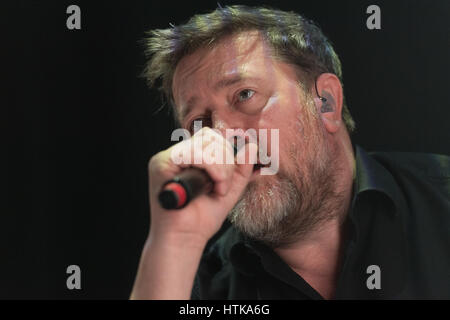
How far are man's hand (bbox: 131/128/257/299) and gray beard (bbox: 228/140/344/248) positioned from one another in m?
0.17

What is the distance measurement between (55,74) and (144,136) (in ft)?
0.95

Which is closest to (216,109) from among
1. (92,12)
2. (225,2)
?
(225,2)

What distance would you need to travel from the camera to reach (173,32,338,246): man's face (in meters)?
1.05

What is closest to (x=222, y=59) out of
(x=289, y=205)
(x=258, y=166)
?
(x=258, y=166)

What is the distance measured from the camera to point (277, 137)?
1.05 meters

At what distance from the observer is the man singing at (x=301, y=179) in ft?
3.36

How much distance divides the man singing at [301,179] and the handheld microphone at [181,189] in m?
0.30

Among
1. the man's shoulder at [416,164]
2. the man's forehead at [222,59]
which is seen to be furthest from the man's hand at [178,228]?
the man's shoulder at [416,164]

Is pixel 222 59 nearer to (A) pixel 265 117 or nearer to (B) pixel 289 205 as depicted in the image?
(A) pixel 265 117

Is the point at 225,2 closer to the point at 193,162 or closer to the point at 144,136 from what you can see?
the point at 144,136

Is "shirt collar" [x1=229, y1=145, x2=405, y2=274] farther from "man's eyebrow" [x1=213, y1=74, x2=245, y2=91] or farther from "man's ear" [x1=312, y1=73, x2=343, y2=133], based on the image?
"man's eyebrow" [x1=213, y1=74, x2=245, y2=91]

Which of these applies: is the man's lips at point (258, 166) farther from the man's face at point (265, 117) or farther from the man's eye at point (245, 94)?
the man's eye at point (245, 94)

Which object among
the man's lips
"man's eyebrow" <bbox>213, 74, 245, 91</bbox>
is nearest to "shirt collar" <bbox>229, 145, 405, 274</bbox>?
the man's lips

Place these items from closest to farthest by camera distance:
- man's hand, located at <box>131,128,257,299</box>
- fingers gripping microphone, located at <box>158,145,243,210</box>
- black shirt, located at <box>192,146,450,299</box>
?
1. fingers gripping microphone, located at <box>158,145,243,210</box>
2. man's hand, located at <box>131,128,257,299</box>
3. black shirt, located at <box>192,146,450,299</box>
